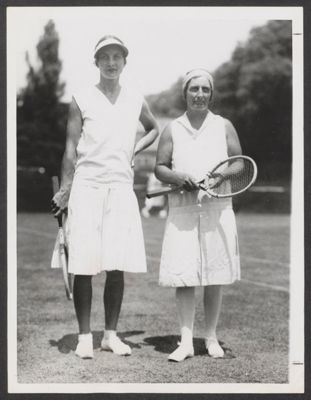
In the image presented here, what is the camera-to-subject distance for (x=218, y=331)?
20.5 feet

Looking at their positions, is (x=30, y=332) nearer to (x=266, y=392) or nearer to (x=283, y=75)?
(x=266, y=392)

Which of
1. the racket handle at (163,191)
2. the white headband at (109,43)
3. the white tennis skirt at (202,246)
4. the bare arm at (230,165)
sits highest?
the white headband at (109,43)

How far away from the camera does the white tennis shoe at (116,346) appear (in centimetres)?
536

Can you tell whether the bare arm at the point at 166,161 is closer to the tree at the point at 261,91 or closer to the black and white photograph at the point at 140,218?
the black and white photograph at the point at 140,218

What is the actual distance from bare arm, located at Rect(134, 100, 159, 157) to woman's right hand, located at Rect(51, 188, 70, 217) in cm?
67

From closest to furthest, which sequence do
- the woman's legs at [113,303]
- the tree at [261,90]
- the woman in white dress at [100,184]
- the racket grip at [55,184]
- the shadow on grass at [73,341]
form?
1. the woman in white dress at [100,184]
2. the woman's legs at [113,303]
3. the racket grip at [55,184]
4. the shadow on grass at [73,341]
5. the tree at [261,90]

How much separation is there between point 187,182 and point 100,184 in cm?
69

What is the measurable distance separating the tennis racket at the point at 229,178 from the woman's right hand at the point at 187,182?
51 mm

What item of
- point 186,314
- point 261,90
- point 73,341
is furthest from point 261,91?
point 186,314

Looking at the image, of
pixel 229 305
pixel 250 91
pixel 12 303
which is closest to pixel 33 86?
pixel 250 91

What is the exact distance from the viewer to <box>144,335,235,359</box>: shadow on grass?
216 inches

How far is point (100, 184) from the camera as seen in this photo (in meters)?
5.21

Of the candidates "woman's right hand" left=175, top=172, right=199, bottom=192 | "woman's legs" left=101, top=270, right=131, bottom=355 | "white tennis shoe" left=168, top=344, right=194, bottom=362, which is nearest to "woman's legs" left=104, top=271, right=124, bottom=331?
"woman's legs" left=101, top=270, right=131, bottom=355

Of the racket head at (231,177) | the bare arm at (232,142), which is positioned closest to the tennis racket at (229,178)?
the racket head at (231,177)
